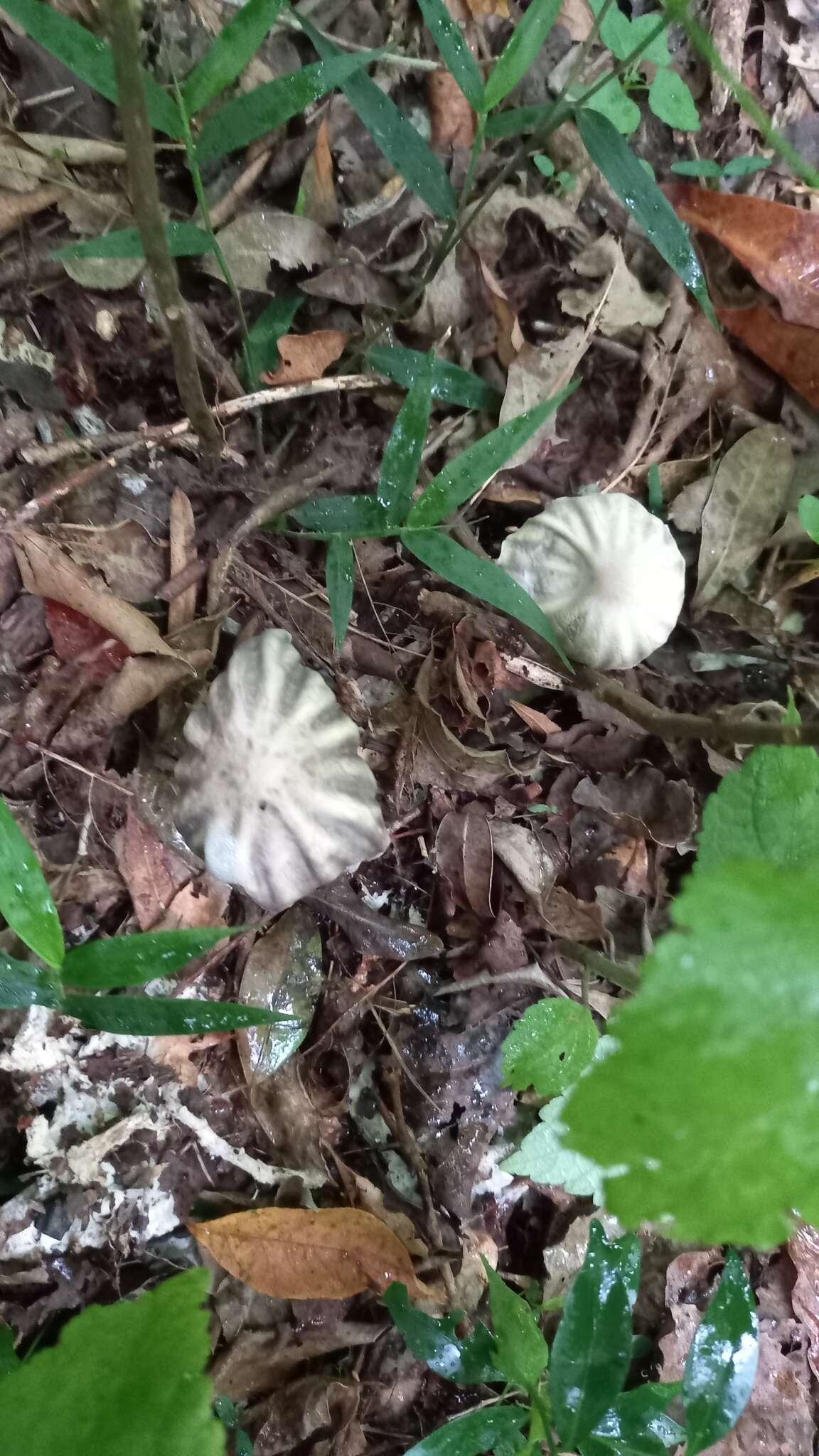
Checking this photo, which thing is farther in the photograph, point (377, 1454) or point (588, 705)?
point (588, 705)

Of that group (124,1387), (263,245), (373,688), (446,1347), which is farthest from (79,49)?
(446,1347)

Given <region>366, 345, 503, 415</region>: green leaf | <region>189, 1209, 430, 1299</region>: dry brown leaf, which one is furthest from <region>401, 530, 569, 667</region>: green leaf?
<region>189, 1209, 430, 1299</region>: dry brown leaf

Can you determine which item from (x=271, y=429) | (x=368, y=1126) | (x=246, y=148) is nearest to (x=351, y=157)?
(x=246, y=148)

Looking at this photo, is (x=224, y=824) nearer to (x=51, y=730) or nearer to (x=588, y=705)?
(x=51, y=730)

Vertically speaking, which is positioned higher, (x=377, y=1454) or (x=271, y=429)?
(x=271, y=429)

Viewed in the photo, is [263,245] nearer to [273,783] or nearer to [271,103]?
[271,103]

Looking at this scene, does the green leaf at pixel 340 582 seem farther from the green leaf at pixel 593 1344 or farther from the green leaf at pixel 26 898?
the green leaf at pixel 593 1344

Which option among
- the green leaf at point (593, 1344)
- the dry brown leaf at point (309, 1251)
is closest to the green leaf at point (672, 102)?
the green leaf at point (593, 1344)
